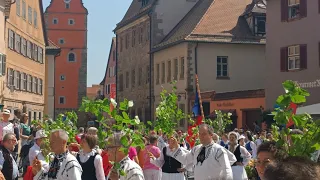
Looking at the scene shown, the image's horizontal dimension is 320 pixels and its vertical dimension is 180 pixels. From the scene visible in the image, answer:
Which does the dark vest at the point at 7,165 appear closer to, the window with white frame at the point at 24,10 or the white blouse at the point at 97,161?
the white blouse at the point at 97,161

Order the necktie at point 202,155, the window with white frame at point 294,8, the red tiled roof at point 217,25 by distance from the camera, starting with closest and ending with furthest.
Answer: the necktie at point 202,155
the window with white frame at point 294,8
the red tiled roof at point 217,25

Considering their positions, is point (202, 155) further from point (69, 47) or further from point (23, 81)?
point (69, 47)

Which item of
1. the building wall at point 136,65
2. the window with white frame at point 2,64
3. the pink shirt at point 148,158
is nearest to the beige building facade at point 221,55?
the building wall at point 136,65

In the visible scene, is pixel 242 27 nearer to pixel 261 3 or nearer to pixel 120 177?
pixel 261 3

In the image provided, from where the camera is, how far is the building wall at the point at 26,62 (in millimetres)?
41959

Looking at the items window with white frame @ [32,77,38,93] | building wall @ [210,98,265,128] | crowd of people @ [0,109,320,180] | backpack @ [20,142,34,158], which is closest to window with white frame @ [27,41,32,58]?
window with white frame @ [32,77,38,93]

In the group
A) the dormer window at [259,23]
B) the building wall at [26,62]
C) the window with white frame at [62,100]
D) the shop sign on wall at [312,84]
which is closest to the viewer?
the shop sign on wall at [312,84]

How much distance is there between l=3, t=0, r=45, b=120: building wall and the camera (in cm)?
4196

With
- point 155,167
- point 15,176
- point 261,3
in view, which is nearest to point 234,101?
point 261,3

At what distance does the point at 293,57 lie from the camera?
33750 mm

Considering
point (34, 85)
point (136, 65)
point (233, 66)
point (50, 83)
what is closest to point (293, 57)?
point (233, 66)

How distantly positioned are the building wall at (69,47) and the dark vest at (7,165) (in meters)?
81.2

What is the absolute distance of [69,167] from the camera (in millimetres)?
7164

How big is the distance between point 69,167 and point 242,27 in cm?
4140
